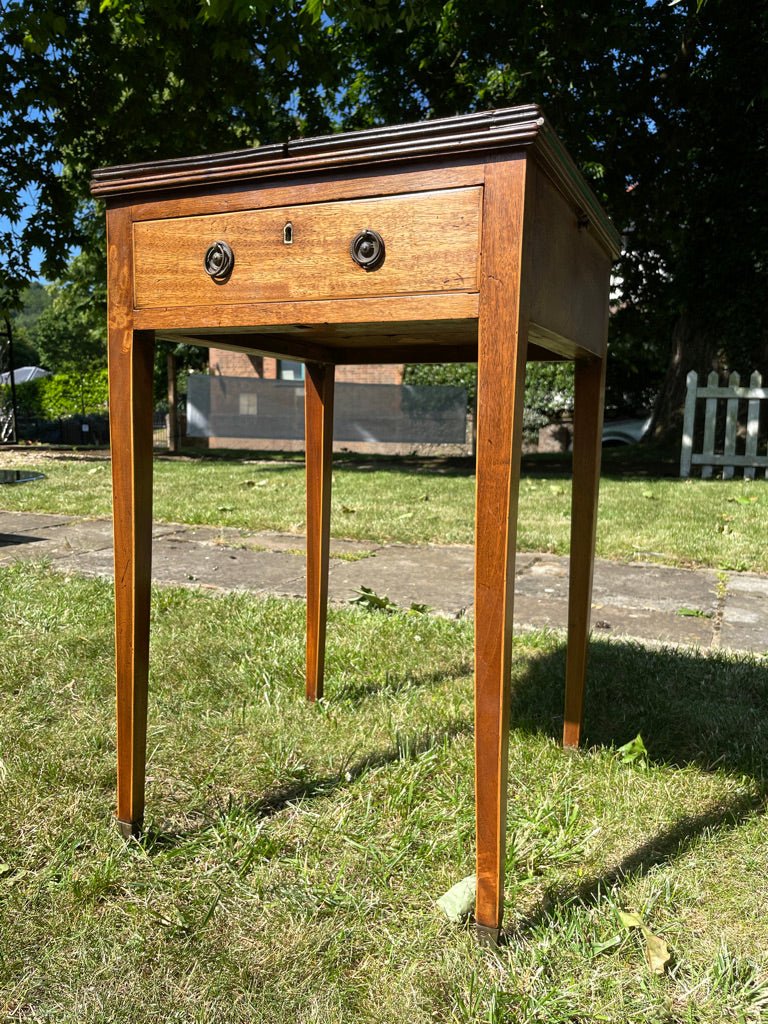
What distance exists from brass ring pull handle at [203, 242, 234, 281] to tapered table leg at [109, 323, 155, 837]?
21 cm

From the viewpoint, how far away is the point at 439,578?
4227 millimetres

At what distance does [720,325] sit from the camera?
11.2 meters

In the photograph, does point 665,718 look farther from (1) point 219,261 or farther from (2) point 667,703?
(1) point 219,261

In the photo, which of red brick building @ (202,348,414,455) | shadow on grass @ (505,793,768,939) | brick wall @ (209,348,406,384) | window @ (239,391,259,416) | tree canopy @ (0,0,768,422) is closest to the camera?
shadow on grass @ (505,793,768,939)

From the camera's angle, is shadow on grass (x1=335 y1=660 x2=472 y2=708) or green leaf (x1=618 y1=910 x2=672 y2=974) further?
shadow on grass (x1=335 y1=660 x2=472 y2=708)

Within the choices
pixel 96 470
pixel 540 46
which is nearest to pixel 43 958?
pixel 96 470

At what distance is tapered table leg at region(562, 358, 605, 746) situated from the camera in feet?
6.98

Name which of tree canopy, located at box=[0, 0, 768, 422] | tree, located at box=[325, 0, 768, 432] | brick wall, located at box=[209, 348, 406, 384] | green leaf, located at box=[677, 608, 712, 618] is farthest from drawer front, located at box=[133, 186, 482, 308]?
brick wall, located at box=[209, 348, 406, 384]

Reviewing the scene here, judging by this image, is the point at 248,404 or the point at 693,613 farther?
the point at 248,404

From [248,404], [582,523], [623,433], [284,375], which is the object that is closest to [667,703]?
[582,523]

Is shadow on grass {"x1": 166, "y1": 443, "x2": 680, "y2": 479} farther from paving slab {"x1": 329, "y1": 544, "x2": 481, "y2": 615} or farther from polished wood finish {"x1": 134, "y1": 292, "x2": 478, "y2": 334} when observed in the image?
polished wood finish {"x1": 134, "y1": 292, "x2": 478, "y2": 334}

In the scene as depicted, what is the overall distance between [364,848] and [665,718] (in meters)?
1.11

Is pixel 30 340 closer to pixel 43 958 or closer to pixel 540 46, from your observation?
pixel 540 46

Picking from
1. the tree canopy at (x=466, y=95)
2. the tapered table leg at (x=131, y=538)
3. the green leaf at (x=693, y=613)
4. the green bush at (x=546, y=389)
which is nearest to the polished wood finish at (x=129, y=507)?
the tapered table leg at (x=131, y=538)
